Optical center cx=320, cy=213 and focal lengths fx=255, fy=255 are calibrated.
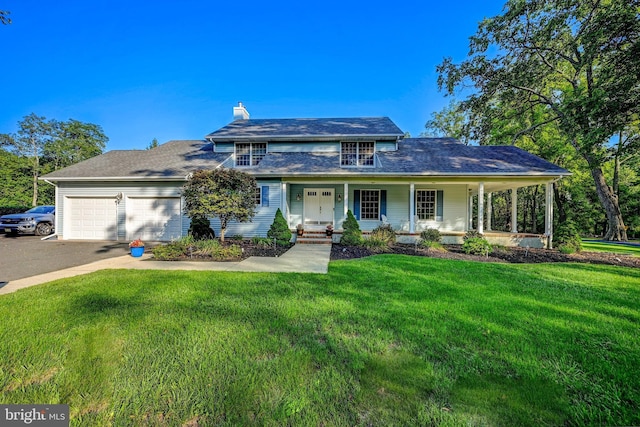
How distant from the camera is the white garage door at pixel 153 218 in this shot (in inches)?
457

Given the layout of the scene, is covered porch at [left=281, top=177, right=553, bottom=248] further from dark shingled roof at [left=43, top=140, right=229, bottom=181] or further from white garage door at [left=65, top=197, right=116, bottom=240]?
white garage door at [left=65, top=197, right=116, bottom=240]

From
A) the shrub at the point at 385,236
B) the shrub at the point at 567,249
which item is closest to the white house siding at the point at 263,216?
the shrub at the point at 385,236

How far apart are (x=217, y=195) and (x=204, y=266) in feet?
8.20

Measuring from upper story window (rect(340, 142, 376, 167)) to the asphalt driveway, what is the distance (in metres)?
10.0

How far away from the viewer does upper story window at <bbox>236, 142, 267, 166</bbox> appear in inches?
540

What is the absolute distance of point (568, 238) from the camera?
10016mm

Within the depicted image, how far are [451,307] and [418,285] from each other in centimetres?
112

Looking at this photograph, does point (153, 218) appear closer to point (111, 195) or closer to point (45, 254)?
point (111, 195)

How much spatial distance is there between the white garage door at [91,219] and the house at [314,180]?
46mm

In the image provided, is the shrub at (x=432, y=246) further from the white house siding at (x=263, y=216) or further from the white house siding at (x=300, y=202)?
the white house siding at (x=263, y=216)

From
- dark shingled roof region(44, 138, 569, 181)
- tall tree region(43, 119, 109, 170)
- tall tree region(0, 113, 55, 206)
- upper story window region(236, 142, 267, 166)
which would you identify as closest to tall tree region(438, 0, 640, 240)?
dark shingled roof region(44, 138, 569, 181)

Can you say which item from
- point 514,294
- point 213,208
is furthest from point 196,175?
point 514,294

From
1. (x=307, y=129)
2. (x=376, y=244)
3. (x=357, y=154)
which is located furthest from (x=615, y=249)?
(x=307, y=129)

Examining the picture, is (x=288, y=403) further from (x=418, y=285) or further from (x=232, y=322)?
(x=418, y=285)
